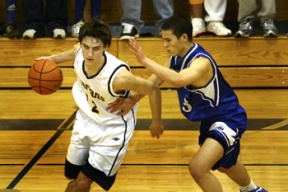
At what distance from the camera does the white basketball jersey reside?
3986 millimetres

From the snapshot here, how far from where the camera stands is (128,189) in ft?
15.0

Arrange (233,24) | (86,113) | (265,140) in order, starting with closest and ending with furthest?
1. (86,113)
2. (265,140)
3. (233,24)

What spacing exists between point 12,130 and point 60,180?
1.43m

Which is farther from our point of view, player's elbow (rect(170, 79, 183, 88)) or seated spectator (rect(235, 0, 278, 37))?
seated spectator (rect(235, 0, 278, 37))

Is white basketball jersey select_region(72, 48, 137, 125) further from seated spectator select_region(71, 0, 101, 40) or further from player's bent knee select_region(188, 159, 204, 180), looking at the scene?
seated spectator select_region(71, 0, 101, 40)

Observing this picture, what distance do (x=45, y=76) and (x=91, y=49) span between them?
39.7 inches

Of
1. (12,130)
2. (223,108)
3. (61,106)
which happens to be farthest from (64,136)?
(223,108)

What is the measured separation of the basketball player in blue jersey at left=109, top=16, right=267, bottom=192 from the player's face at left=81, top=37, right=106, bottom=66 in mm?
347

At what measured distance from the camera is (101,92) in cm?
400

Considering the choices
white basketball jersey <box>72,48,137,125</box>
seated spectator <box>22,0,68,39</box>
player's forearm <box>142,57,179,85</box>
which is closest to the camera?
player's forearm <box>142,57,179,85</box>

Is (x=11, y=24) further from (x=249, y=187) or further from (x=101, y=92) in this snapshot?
(x=249, y=187)

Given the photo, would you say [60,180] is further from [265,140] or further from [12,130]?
[265,140]

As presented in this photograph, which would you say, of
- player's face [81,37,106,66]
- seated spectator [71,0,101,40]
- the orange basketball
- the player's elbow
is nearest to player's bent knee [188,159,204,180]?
the player's elbow

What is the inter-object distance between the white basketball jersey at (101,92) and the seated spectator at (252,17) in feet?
11.4
